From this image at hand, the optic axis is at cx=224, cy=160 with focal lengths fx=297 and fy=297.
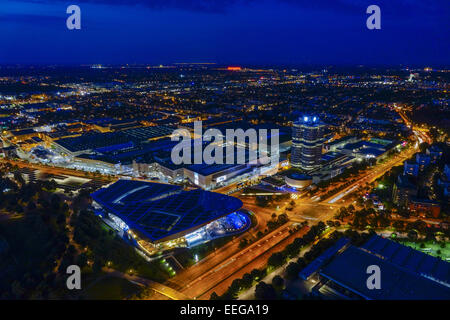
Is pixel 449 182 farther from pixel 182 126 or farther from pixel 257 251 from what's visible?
pixel 182 126

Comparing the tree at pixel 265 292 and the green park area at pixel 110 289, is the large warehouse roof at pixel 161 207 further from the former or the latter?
the tree at pixel 265 292

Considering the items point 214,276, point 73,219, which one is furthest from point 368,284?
point 73,219

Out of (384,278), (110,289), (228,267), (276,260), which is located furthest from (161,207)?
(384,278)

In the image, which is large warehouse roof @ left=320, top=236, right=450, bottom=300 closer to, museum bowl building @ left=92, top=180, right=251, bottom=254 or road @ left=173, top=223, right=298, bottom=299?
road @ left=173, top=223, right=298, bottom=299

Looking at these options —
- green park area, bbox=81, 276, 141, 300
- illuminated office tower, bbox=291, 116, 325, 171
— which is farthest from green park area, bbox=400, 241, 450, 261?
green park area, bbox=81, 276, 141, 300

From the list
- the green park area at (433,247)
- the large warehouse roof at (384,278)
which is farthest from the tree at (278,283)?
the green park area at (433,247)
